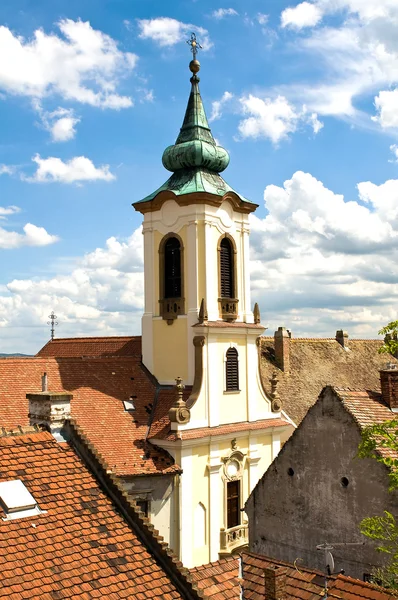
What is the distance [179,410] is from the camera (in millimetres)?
24547

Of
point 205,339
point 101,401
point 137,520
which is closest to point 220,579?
point 137,520

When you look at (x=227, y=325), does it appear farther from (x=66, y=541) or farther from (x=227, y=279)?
(x=66, y=541)

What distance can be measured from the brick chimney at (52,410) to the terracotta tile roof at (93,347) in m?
15.8

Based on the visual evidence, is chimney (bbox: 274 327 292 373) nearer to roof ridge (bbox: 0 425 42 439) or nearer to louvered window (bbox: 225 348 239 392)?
louvered window (bbox: 225 348 239 392)

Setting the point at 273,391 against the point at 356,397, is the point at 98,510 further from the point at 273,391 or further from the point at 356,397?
the point at 273,391

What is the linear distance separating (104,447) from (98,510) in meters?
11.7

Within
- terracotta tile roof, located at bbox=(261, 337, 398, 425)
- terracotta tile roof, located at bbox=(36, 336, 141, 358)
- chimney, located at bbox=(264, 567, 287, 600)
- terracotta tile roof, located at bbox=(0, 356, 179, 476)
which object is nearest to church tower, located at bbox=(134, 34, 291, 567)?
terracotta tile roof, located at bbox=(0, 356, 179, 476)

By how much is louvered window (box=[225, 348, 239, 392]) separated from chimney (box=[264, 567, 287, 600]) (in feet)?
52.7

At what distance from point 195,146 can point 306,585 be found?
20.6 m

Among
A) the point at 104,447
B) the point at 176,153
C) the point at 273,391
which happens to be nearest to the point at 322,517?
the point at 104,447

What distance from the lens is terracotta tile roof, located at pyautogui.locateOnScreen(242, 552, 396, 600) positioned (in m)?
11.2

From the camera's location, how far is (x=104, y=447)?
22828mm

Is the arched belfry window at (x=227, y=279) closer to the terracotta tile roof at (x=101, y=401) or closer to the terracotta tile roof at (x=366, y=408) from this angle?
the terracotta tile roof at (x=101, y=401)

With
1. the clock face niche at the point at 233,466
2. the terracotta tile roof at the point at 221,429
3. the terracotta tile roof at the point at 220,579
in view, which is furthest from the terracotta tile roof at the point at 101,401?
the terracotta tile roof at the point at 220,579
